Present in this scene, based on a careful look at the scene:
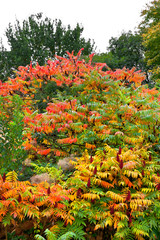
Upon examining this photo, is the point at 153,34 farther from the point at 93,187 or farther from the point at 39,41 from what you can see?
the point at 93,187

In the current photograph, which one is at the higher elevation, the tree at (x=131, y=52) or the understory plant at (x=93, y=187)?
the tree at (x=131, y=52)

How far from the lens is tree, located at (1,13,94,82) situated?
19.2m

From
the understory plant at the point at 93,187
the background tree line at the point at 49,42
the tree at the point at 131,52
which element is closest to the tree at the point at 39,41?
the background tree line at the point at 49,42

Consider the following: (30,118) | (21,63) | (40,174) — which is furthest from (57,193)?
(21,63)

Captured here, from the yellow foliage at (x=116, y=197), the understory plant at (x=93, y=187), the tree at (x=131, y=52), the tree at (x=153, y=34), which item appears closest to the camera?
the understory plant at (x=93, y=187)

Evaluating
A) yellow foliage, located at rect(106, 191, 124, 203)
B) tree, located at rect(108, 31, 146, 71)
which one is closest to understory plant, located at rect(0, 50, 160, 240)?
yellow foliage, located at rect(106, 191, 124, 203)

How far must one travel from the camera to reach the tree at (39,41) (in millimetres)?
19172

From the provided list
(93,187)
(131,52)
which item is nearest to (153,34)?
(131,52)

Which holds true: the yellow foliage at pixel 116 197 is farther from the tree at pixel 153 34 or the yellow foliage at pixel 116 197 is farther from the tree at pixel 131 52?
the tree at pixel 131 52

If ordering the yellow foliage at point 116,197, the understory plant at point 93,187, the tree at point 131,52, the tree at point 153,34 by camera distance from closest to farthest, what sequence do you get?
the understory plant at point 93,187 → the yellow foliage at point 116,197 → the tree at point 153,34 → the tree at point 131,52

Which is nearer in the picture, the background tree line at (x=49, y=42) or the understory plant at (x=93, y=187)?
the understory plant at (x=93, y=187)

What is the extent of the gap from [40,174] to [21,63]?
629 inches

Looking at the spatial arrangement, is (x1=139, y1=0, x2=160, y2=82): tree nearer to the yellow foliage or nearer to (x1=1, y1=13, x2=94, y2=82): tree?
(x1=1, y1=13, x2=94, y2=82): tree

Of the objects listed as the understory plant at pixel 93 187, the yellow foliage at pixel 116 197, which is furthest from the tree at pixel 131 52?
the yellow foliage at pixel 116 197
